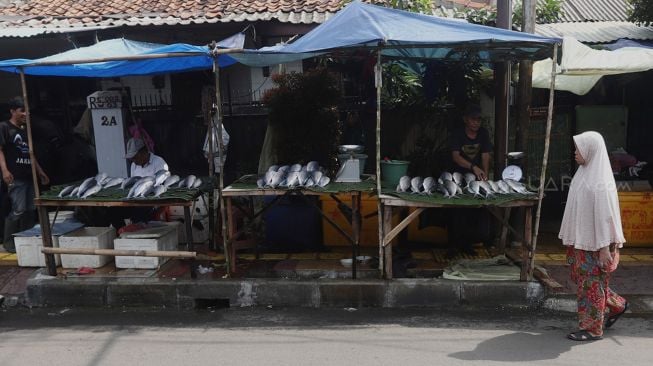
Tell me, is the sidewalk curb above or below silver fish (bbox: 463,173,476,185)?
below

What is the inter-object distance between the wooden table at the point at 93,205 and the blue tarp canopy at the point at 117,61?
1.46 meters

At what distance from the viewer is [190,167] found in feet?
28.3

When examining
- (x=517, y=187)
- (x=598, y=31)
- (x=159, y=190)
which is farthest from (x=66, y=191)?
(x=598, y=31)

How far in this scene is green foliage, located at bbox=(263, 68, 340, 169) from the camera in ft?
23.5

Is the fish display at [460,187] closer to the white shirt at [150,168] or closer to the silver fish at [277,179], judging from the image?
the silver fish at [277,179]

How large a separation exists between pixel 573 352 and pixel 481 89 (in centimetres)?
446

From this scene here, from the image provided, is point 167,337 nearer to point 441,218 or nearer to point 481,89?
point 441,218

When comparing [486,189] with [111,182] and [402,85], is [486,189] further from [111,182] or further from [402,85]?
[111,182]

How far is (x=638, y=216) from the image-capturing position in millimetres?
6617

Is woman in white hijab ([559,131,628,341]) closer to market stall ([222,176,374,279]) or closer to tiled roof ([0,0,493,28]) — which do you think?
market stall ([222,176,374,279])

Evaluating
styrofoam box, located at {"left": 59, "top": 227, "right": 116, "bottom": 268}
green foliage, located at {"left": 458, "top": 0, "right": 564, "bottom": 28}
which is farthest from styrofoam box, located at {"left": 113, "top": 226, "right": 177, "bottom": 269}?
green foliage, located at {"left": 458, "top": 0, "right": 564, "bottom": 28}

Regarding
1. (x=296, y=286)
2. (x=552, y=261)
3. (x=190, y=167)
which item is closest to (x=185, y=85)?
(x=190, y=167)

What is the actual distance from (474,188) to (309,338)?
2.28 m

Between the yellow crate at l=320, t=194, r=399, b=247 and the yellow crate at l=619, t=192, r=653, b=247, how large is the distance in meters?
3.20
